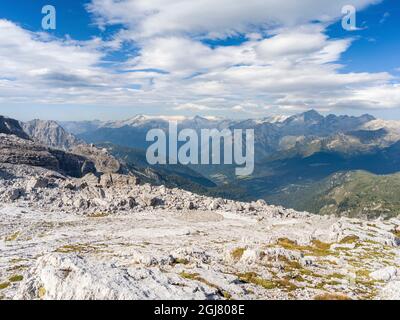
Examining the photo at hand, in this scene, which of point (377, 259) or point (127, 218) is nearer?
point (377, 259)

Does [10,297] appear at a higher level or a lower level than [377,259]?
higher

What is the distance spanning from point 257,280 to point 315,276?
326 inches

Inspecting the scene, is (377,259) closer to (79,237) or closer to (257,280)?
(257,280)

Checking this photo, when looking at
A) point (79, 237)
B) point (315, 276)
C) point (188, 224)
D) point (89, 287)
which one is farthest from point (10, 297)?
point (188, 224)

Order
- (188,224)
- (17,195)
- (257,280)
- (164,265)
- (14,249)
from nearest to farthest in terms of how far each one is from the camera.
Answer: (257,280), (164,265), (14,249), (188,224), (17,195)

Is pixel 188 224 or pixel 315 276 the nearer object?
pixel 315 276
